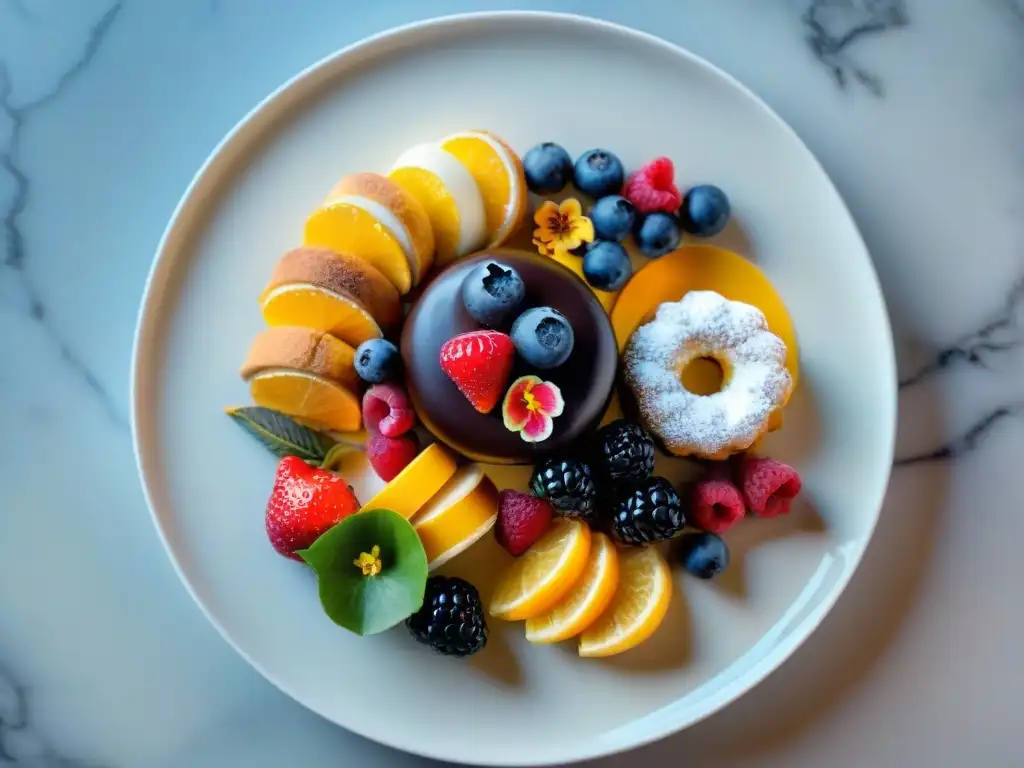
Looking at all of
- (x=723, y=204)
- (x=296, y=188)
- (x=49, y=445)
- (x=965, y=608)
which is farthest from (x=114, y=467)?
(x=965, y=608)

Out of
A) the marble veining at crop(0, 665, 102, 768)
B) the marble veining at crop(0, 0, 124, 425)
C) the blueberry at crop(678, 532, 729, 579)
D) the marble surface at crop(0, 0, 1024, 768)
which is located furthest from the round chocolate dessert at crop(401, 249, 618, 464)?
the marble veining at crop(0, 665, 102, 768)

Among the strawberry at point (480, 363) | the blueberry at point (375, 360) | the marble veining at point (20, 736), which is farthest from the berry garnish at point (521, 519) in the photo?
the marble veining at point (20, 736)

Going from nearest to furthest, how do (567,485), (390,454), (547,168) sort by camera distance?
(567,485) → (390,454) → (547,168)

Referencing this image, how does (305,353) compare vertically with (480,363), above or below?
below

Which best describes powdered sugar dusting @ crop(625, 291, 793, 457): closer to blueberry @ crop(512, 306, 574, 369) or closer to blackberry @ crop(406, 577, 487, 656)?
blueberry @ crop(512, 306, 574, 369)

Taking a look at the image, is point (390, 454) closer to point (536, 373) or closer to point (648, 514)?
point (536, 373)

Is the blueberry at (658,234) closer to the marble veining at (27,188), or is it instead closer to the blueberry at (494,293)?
the blueberry at (494,293)

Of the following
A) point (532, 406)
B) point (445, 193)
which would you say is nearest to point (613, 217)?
point (445, 193)

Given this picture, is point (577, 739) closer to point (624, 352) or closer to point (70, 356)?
point (624, 352)
